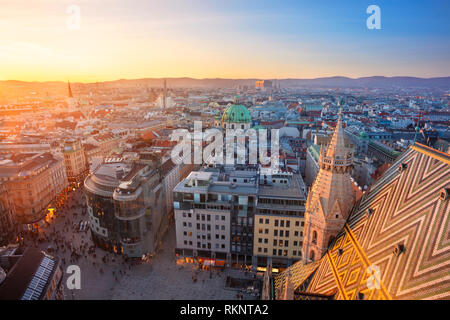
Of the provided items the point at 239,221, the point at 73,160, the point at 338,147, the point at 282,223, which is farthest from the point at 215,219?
the point at 73,160

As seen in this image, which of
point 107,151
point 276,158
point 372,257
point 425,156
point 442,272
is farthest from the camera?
point 107,151

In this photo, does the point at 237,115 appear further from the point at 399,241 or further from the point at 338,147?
the point at 399,241

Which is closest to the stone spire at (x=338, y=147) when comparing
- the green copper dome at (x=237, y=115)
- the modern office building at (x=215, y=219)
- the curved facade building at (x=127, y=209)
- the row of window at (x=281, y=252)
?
the modern office building at (x=215, y=219)

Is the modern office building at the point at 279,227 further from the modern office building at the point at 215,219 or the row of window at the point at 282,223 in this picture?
the modern office building at the point at 215,219

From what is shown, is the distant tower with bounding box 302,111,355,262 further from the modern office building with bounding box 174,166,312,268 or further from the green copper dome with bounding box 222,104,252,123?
the green copper dome with bounding box 222,104,252,123

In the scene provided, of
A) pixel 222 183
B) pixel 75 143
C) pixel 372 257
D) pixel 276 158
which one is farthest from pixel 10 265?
pixel 75 143
